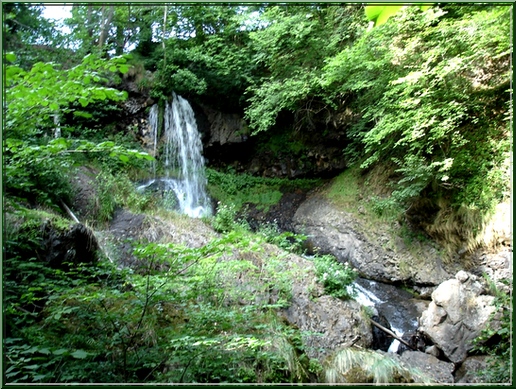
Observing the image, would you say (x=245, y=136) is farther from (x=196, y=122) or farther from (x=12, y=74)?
(x=12, y=74)

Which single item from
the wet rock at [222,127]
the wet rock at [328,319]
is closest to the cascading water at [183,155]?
the wet rock at [222,127]

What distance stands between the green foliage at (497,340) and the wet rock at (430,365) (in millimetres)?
451

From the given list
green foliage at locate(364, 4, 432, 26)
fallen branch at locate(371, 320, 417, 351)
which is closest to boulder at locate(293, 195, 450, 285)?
fallen branch at locate(371, 320, 417, 351)

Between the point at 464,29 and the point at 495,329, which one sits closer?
the point at 495,329

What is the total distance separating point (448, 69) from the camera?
6250 millimetres

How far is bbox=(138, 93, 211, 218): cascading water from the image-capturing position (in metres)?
9.86

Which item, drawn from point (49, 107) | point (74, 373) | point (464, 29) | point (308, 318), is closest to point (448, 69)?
point (464, 29)

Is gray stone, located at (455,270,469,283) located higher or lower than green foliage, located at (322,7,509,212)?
lower

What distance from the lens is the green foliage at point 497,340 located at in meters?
3.51

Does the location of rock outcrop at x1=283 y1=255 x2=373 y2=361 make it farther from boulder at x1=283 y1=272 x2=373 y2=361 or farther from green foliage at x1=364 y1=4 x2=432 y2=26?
green foliage at x1=364 y1=4 x2=432 y2=26

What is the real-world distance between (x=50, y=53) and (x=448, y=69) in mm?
7412

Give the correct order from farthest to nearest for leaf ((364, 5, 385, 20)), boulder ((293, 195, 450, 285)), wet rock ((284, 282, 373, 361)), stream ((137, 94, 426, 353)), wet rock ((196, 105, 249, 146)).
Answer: wet rock ((196, 105, 249, 146)) < boulder ((293, 195, 450, 285)) < stream ((137, 94, 426, 353)) < wet rock ((284, 282, 373, 361)) < leaf ((364, 5, 385, 20))

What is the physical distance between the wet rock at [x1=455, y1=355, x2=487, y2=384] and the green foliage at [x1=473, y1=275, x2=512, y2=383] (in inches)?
3.9

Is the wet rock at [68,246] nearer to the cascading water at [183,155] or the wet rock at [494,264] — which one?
the cascading water at [183,155]
